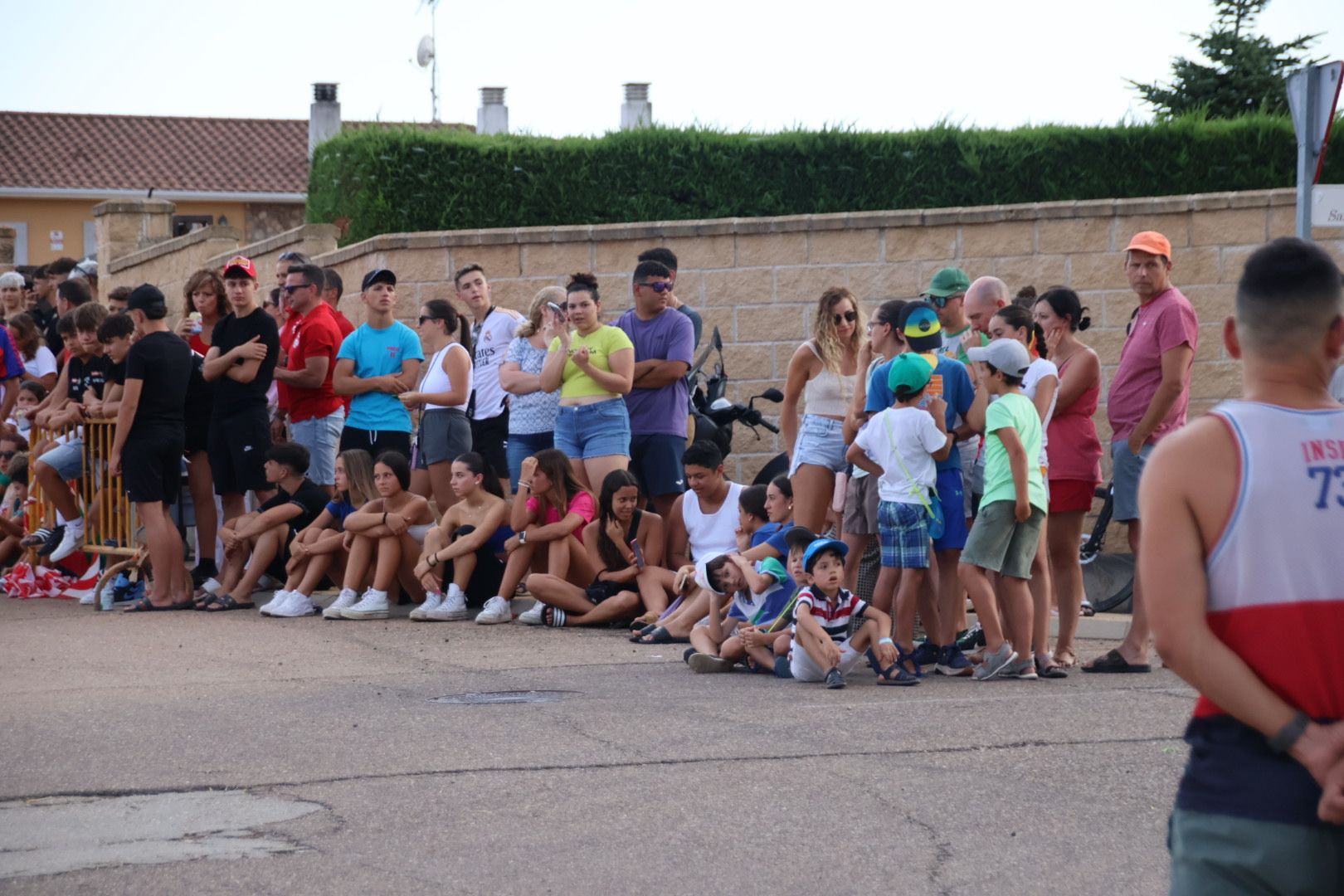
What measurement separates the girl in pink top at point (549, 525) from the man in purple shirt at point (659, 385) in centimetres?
57

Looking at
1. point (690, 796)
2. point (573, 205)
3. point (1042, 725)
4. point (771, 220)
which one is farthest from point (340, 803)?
point (573, 205)

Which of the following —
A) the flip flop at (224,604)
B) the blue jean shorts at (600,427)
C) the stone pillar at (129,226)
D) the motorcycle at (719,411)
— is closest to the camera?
the blue jean shorts at (600,427)

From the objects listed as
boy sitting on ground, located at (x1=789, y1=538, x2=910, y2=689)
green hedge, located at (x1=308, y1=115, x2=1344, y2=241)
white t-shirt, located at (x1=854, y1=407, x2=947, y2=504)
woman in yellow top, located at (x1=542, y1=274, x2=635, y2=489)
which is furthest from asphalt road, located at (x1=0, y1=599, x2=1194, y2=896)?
green hedge, located at (x1=308, y1=115, x2=1344, y2=241)

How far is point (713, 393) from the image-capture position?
506 inches

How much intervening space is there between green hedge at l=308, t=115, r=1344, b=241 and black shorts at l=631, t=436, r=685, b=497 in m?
4.63

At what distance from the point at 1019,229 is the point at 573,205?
399cm

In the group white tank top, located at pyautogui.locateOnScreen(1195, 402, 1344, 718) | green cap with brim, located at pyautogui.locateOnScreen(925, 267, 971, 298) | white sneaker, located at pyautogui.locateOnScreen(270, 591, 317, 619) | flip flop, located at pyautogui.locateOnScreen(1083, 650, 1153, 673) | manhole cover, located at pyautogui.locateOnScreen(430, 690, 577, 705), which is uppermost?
green cap with brim, located at pyautogui.locateOnScreen(925, 267, 971, 298)

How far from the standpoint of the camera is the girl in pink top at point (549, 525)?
34.3ft

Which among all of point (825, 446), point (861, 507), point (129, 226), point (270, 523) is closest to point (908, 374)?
point (861, 507)

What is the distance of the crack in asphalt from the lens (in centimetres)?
568

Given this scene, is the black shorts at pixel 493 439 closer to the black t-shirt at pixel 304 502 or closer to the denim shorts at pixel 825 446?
the black t-shirt at pixel 304 502

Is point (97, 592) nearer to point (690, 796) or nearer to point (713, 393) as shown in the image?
point (713, 393)

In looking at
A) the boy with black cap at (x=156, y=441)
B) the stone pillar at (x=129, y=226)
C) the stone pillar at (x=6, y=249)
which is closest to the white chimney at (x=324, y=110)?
the stone pillar at (x=6, y=249)

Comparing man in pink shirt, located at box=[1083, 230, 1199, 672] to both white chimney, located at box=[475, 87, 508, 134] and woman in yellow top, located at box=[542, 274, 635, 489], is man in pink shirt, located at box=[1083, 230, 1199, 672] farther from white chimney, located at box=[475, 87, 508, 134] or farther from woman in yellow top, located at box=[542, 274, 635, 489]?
white chimney, located at box=[475, 87, 508, 134]
